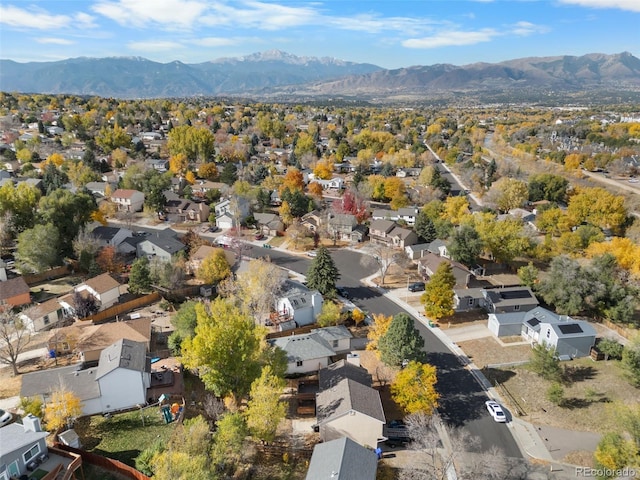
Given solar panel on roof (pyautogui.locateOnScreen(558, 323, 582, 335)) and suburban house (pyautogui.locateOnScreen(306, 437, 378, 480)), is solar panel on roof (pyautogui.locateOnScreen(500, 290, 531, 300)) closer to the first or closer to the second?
solar panel on roof (pyautogui.locateOnScreen(558, 323, 582, 335))

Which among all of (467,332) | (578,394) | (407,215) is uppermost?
(407,215)

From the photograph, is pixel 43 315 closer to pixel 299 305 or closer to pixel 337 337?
pixel 299 305

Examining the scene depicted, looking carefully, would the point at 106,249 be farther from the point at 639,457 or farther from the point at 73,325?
the point at 639,457

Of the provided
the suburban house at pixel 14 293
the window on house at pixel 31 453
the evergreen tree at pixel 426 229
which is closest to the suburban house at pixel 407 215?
the evergreen tree at pixel 426 229

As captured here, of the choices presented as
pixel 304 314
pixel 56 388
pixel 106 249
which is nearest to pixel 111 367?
pixel 56 388

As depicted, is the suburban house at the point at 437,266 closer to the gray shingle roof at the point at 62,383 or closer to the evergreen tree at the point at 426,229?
the evergreen tree at the point at 426,229

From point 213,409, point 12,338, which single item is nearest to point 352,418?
point 213,409
